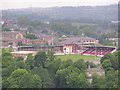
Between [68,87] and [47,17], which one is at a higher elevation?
[47,17]

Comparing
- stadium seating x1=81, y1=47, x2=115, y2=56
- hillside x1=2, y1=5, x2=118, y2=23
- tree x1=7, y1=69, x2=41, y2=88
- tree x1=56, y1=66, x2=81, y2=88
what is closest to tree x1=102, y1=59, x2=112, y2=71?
tree x1=56, y1=66, x2=81, y2=88

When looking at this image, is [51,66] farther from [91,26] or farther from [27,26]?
[27,26]

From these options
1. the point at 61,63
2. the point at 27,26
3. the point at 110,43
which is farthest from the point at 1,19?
the point at 61,63

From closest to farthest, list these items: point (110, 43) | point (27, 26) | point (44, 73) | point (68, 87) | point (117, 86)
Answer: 1. point (117, 86)
2. point (68, 87)
3. point (44, 73)
4. point (110, 43)
5. point (27, 26)

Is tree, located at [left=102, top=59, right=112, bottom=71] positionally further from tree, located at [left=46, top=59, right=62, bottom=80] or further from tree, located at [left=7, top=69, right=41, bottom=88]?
tree, located at [left=7, top=69, right=41, bottom=88]

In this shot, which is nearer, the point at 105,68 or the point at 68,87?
the point at 68,87

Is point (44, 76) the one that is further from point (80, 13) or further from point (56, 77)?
point (80, 13)

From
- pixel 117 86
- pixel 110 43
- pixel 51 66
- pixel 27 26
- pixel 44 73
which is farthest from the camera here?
pixel 27 26

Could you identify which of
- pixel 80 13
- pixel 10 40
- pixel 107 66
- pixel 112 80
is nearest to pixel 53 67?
pixel 107 66

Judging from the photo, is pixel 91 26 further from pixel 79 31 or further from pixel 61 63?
pixel 61 63

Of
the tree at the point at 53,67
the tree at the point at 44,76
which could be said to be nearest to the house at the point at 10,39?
the tree at the point at 53,67
